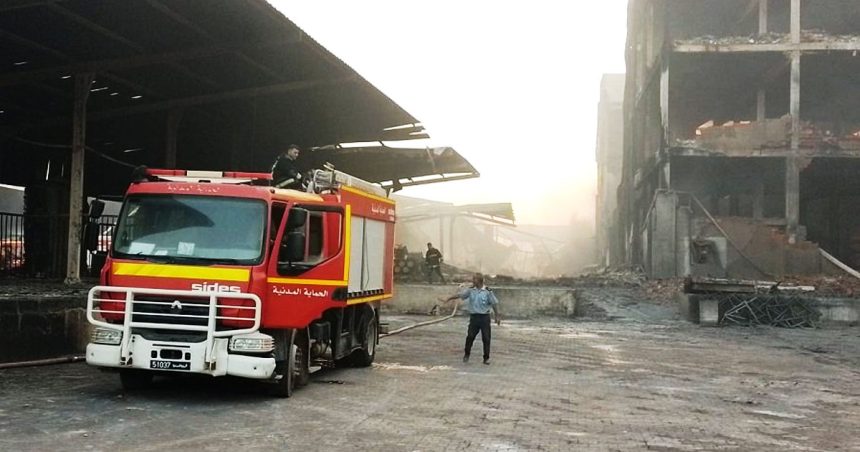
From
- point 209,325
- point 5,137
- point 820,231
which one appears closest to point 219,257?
point 209,325

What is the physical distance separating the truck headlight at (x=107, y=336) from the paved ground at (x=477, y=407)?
691 mm

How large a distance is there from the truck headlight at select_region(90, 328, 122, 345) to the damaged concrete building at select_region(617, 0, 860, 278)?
23148 millimetres

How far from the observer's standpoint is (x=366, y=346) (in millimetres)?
12789

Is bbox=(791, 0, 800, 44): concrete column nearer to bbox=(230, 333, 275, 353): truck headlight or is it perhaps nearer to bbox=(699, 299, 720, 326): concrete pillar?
bbox=(699, 299, 720, 326): concrete pillar

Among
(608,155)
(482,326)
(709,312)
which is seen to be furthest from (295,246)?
(608,155)

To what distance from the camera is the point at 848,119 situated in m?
36.0

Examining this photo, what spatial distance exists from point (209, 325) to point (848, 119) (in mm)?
34818

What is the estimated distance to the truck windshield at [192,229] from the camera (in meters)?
9.19

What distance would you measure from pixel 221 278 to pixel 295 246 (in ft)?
2.95

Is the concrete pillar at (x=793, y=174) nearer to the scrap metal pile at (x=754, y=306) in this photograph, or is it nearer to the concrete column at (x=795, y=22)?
the concrete column at (x=795, y=22)

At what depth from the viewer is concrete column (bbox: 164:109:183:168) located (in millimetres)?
19547

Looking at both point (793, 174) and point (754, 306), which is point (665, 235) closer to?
point (793, 174)

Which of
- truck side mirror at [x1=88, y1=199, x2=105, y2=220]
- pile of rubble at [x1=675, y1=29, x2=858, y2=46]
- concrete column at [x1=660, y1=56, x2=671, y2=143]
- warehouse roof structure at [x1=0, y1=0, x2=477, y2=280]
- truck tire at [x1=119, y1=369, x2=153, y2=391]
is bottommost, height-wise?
truck tire at [x1=119, y1=369, x2=153, y2=391]

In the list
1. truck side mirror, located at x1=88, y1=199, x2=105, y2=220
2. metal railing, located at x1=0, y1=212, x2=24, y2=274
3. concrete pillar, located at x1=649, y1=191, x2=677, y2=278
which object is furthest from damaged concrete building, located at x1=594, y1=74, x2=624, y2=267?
truck side mirror, located at x1=88, y1=199, x2=105, y2=220
